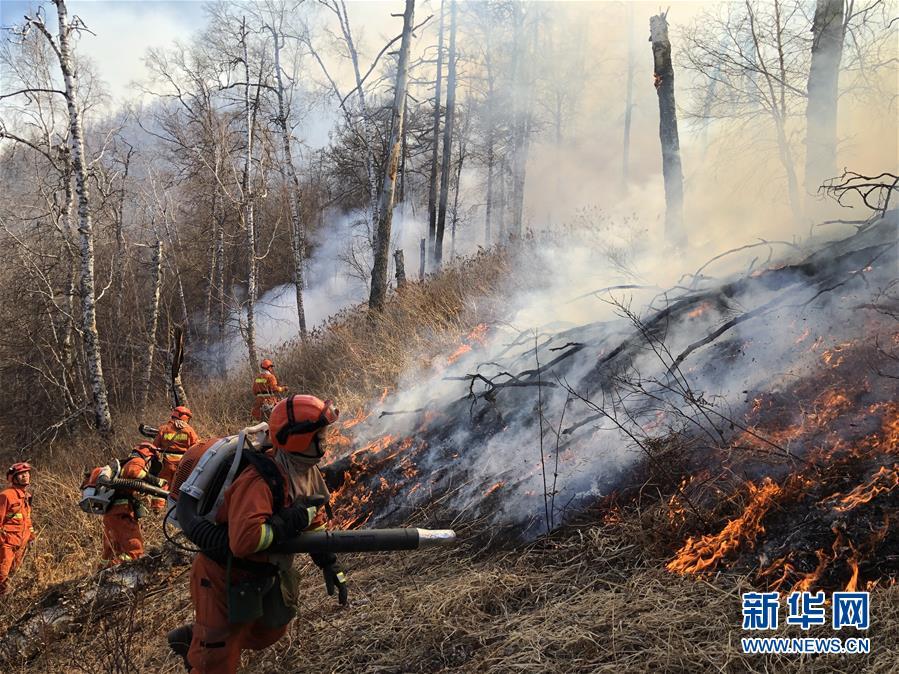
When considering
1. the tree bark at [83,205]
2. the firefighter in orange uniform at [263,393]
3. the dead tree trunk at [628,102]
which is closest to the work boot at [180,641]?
the firefighter in orange uniform at [263,393]

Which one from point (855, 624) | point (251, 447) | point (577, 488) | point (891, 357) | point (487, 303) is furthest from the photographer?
point (487, 303)

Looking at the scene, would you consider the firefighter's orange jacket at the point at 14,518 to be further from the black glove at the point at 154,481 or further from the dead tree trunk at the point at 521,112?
the dead tree trunk at the point at 521,112

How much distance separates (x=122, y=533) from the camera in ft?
20.7

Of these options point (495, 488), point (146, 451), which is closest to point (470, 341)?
point (495, 488)

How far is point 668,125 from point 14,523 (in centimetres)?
1110

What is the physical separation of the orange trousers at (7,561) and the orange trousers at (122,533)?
4.28 feet

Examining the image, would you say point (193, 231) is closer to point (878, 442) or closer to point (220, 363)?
point (220, 363)

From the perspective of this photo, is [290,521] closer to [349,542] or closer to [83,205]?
[349,542]

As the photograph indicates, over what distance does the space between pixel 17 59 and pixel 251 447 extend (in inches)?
737

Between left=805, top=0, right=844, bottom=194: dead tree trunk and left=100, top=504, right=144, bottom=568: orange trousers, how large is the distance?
412 inches

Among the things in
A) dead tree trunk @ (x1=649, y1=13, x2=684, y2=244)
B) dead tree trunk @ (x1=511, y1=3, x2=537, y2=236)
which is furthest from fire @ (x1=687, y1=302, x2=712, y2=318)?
dead tree trunk @ (x1=511, y1=3, x2=537, y2=236)

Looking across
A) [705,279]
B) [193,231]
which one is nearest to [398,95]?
[705,279]

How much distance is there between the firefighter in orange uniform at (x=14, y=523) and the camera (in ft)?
21.7

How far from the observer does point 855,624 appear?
8.87 feet
